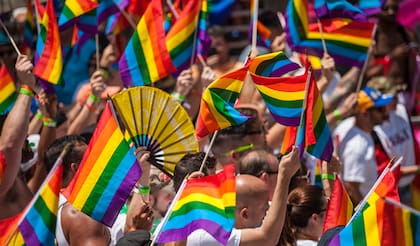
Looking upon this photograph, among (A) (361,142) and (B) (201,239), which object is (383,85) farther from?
(B) (201,239)

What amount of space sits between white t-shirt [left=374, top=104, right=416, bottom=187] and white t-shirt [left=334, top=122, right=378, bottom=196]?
0.80ft

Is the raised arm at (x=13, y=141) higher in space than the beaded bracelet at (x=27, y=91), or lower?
lower

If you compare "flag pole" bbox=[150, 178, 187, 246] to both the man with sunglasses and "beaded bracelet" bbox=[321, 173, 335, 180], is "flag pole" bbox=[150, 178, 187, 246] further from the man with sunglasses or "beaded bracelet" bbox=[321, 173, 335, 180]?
the man with sunglasses

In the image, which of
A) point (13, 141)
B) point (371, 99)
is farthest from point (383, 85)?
point (13, 141)

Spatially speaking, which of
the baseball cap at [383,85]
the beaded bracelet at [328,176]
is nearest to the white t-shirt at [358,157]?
the baseball cap at [383,85]

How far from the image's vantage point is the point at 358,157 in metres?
9.62

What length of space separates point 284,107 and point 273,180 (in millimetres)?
766

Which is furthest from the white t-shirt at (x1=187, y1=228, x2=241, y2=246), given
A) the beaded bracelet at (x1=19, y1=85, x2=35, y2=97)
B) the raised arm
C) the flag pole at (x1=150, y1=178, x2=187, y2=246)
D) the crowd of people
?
the beaded bracelet at (x1=19, y1=85, x2=35, y2=97)

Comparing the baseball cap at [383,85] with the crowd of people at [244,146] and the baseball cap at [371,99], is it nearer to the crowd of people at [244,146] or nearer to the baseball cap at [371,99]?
the crowd of people at [244,146]

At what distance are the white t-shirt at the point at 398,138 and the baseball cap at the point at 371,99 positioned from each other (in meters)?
0.27

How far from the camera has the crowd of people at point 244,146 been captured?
6844mm

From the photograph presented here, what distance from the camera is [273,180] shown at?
7988 millimetres

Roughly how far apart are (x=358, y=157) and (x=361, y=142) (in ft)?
0.55

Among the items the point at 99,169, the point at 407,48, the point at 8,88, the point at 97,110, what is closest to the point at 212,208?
the point at 99,169
